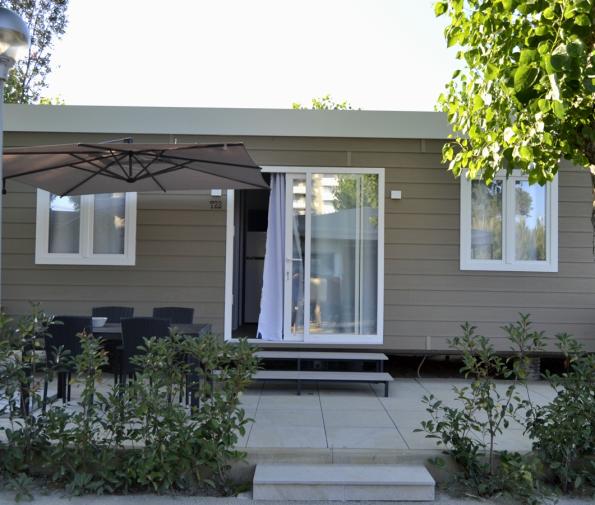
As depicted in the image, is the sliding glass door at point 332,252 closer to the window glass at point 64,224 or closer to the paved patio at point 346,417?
the paved patio at point 346,417

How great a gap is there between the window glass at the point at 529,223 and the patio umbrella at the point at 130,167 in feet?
9.95

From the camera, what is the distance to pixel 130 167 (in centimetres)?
515

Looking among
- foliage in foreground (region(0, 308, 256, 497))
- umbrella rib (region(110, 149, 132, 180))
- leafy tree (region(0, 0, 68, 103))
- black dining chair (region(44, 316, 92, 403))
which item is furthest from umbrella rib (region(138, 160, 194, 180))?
leafy tree (region(0, 0, 68, 103))

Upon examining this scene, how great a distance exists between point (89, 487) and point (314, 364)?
11.0 feet

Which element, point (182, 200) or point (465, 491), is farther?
point (182, 200)

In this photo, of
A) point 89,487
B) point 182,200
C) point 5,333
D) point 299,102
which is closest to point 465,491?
point 89,487

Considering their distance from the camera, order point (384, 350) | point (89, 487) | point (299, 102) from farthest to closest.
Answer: point (299, 102)
point (384, 350)
point (89, 487)

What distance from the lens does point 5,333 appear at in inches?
140

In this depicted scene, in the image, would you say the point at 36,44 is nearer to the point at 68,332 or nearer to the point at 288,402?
the point at 68,332

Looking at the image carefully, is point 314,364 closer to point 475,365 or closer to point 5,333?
point 475,365

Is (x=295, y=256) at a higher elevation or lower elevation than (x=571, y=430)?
higher

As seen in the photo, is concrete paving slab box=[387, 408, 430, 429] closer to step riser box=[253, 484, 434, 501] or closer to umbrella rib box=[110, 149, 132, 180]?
step riser box=[253, 484, 434, 501]

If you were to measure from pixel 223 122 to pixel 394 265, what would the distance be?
8.20 feet

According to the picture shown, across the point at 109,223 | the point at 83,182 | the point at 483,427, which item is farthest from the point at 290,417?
the point at 109,223
